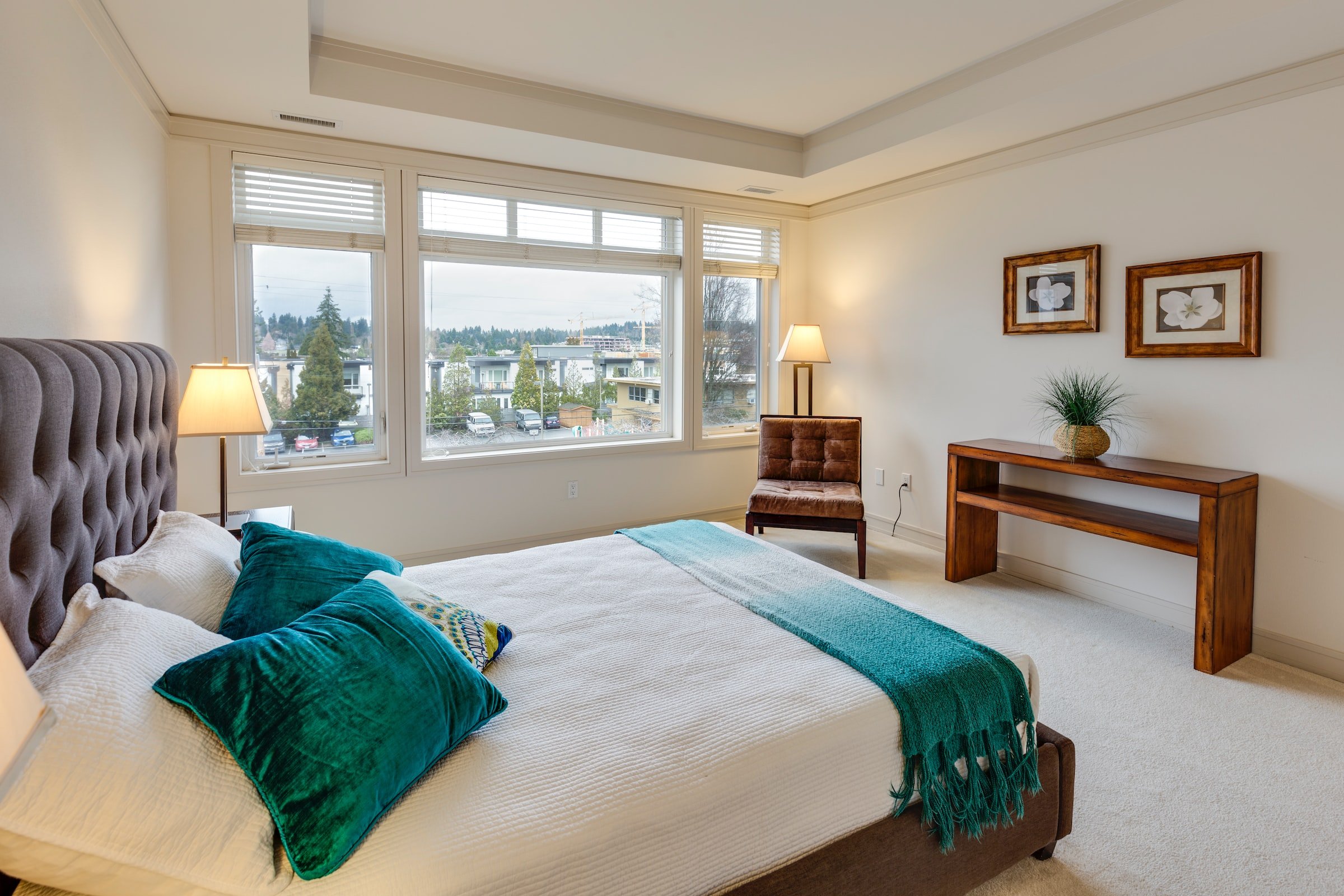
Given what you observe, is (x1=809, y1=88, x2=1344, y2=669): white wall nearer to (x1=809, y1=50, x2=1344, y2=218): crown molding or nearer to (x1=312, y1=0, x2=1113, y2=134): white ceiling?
(x1=809, y1=50, x2=1344, y2=218): crown molding

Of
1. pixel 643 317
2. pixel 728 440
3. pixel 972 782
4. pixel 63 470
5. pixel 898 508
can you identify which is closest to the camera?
pixel 63 470

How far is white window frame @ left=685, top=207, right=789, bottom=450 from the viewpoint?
4.97 meters

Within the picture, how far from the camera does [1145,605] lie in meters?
3.43

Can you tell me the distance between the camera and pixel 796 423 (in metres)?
4.74

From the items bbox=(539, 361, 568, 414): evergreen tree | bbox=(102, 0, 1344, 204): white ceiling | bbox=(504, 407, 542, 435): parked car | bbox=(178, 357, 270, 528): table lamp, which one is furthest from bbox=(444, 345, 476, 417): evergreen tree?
bbox=(178, 357, 270, 528): table lamp

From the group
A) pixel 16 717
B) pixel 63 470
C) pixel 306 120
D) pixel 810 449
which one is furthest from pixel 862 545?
pixel 16 717

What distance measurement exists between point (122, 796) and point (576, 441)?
3867 millimetres

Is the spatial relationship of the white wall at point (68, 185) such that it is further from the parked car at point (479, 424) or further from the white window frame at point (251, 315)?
the parked car at point (479, 424)

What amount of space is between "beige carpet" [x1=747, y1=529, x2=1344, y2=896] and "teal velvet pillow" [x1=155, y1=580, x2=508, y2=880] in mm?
1435

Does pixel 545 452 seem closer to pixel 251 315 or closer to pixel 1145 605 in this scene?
pixel 251 315

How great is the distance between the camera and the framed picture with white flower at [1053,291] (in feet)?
11.8

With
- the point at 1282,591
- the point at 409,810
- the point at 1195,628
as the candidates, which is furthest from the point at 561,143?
the point at 1282,591

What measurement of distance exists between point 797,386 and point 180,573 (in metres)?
4.32

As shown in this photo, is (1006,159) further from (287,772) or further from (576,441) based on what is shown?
(287,772)
